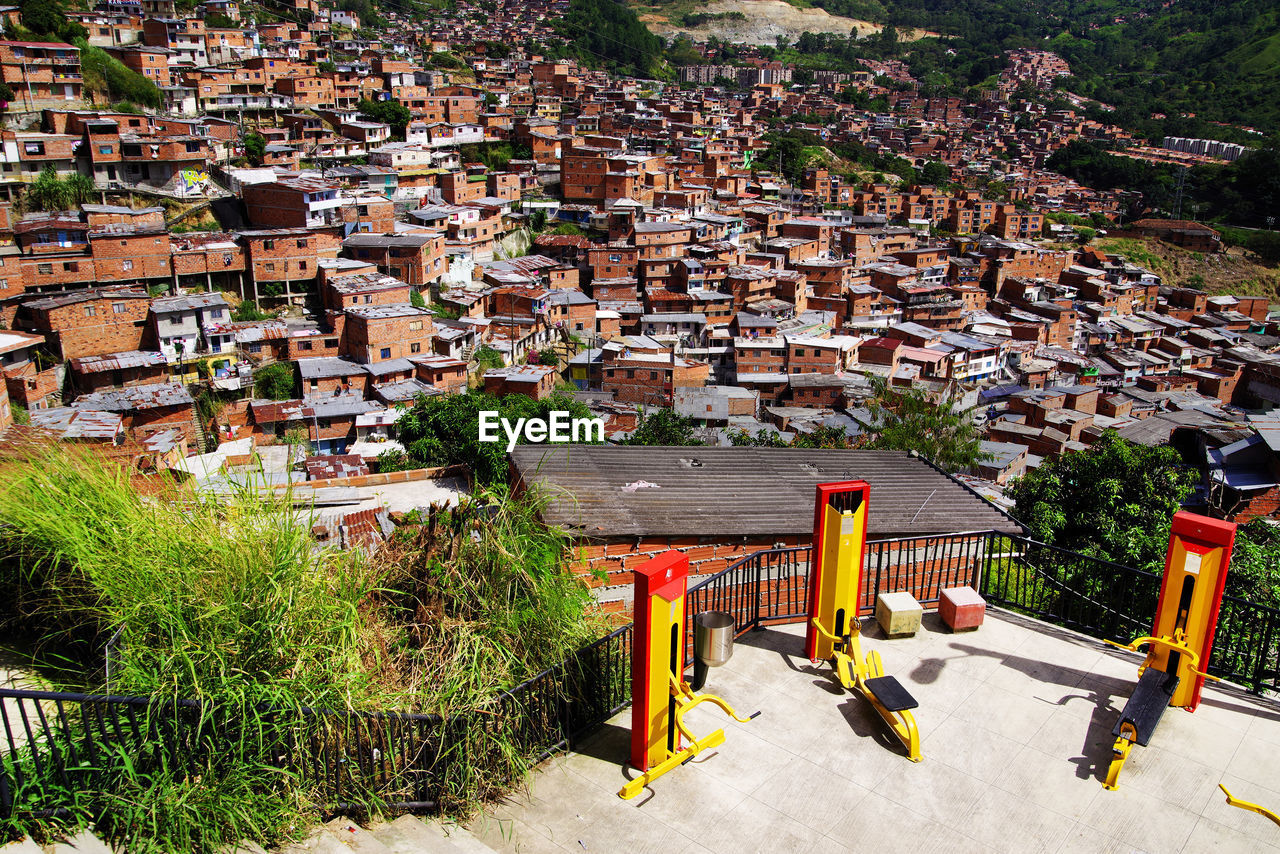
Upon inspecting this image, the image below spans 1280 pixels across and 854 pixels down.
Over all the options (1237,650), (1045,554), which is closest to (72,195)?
(1045,554)

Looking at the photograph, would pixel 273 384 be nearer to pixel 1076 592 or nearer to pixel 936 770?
pixel 1076 592

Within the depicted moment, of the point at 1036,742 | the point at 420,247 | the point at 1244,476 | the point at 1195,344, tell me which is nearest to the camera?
the point at 1036,742

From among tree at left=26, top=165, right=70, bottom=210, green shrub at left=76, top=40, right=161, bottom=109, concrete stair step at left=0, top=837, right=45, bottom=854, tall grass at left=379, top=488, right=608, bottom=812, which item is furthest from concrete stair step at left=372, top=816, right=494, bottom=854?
green shrub at left=76, top=40, right=161, bottom=109

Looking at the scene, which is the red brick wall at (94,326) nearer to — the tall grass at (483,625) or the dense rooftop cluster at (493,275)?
the dense rooftop cluster at (493,275)

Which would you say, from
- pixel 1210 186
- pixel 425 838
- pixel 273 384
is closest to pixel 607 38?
pixel 1210 186

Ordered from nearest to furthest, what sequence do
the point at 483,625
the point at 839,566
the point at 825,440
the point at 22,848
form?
the point at 22,848 < the point at 483,625 < the point at 839,566 < the point at 825,440

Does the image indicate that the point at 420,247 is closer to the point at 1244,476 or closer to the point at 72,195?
the point at 72,195
